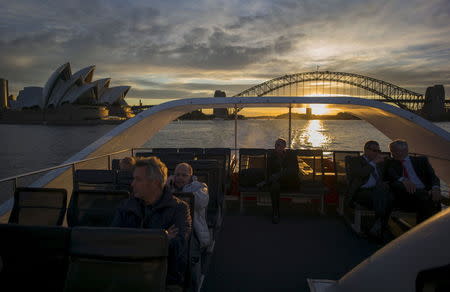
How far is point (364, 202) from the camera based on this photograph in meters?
4.11

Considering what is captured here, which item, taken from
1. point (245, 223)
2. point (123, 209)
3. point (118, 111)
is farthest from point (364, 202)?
point (118, 111)

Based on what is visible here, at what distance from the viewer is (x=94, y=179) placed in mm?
3723

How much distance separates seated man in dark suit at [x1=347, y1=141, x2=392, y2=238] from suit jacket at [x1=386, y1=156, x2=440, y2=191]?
0.14m

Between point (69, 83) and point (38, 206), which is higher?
point (69, 83)

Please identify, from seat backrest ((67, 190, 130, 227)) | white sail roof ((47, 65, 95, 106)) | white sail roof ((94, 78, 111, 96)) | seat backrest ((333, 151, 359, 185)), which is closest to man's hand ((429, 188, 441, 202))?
seat backrest ((333, 151, 359, 185))

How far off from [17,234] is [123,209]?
1.95 feet

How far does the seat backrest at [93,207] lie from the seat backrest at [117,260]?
2.97ft

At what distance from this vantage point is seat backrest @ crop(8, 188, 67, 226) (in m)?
2.65

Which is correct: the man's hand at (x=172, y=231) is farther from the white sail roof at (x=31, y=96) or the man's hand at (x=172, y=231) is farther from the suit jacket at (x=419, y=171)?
the white sail roof at (x=31, y=96)

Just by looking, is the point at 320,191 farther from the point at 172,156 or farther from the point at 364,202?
the point at 172,156

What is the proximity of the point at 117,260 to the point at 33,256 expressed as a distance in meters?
0.48

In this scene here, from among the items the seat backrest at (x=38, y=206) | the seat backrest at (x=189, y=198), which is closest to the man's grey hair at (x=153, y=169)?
the seat backrest at (x=189, y=198)

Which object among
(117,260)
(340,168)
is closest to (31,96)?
(340,168)

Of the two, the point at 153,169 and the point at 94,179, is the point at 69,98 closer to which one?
the point at 94,179
